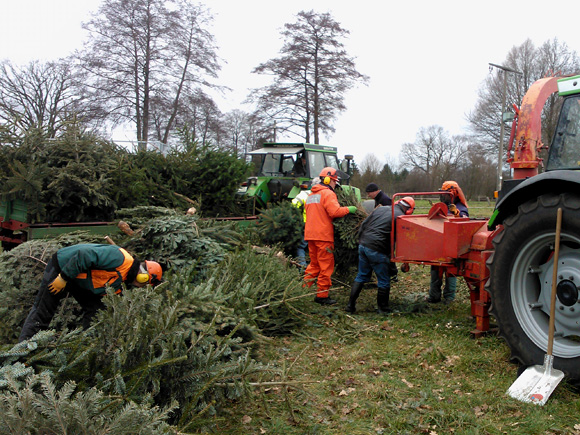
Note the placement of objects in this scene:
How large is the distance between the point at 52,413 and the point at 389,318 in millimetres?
4657

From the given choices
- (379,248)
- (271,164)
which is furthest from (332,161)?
(379,248)

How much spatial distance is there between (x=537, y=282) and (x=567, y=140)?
4.21 ft

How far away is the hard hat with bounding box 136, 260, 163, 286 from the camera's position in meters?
4.41

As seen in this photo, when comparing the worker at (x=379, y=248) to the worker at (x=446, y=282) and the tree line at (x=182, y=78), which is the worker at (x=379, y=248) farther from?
the tree line at (x=182, y=78)

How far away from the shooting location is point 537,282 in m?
4.19

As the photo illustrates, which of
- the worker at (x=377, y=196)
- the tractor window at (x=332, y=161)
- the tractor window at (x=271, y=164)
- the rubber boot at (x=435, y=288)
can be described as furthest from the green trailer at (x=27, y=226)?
the tractor window at (x=332, y=161)

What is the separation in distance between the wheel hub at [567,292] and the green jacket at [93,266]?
3.72 meters

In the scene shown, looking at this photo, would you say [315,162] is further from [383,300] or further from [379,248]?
[383,300]

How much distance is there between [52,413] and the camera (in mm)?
2381

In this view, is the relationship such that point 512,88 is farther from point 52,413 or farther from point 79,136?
point 52,413

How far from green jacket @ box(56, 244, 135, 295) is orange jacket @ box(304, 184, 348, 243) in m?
3.35

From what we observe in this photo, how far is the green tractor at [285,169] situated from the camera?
11191mm

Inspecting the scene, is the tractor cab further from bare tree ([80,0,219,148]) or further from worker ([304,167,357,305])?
bare tree ([80,0,219,148])

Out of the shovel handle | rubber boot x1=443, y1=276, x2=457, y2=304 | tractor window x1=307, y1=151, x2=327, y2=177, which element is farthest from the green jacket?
tractor window x1=307, y1=151, x2=327, y2=177
